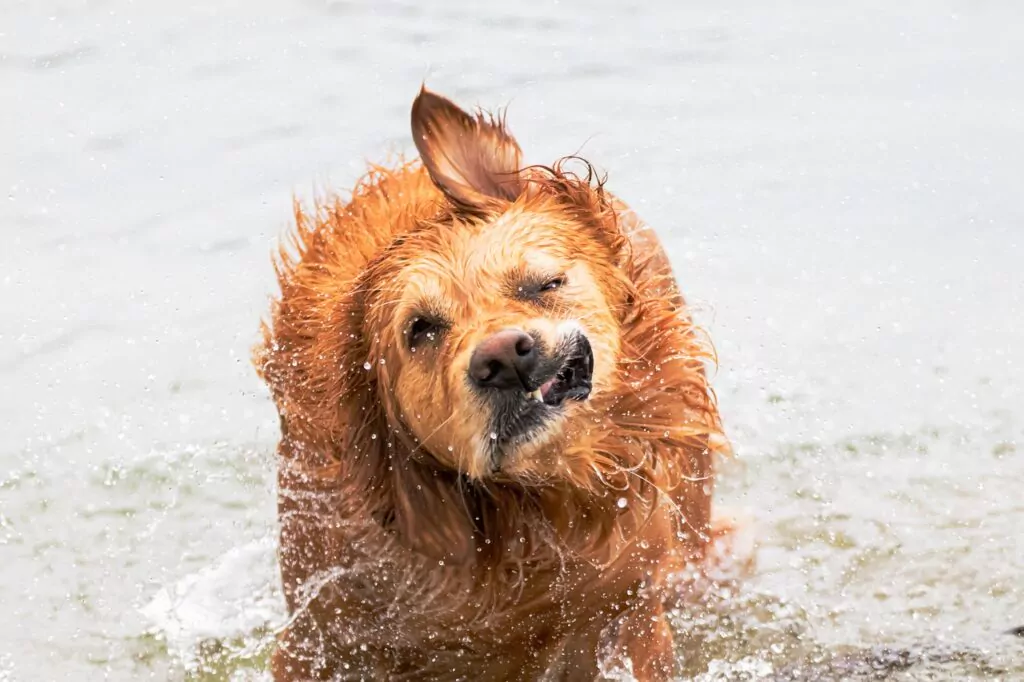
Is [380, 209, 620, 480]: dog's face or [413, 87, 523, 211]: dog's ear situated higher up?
[413, 87, 523, 211]: dog's ear

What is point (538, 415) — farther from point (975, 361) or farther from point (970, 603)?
point (975, 361)

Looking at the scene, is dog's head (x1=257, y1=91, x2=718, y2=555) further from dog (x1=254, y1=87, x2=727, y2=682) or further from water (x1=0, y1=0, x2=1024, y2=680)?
water (x1=0, y1=0, x2=1024, y2=680)

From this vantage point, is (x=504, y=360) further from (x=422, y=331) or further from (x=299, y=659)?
(x=299, y=659)

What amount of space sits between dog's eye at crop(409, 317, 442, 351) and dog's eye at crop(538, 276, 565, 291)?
318 millimetres

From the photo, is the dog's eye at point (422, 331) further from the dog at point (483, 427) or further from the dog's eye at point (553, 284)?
the dog's eye at point (553, 284)

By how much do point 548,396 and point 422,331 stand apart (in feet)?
1.36

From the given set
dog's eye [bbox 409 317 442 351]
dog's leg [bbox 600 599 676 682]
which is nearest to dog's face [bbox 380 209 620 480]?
dog's eye [bbox 409 317 442 351]

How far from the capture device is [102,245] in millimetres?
8148

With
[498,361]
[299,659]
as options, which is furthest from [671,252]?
[498,361]

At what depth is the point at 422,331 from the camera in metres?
3.94

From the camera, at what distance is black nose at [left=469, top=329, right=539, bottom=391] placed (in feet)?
11.9

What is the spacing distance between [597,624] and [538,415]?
1093 millimetres

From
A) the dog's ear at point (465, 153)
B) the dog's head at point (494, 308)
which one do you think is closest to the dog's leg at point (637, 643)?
the dog's head at point (494, 308)

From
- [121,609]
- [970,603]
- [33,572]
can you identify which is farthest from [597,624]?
[33,572]
